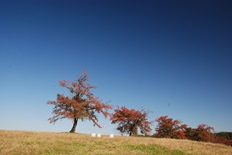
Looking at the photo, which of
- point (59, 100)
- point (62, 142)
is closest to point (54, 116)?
point (59, 100)

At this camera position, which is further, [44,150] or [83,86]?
[83,86]

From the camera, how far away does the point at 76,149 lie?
66.9 ft

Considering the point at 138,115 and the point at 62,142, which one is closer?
the point at 62,142

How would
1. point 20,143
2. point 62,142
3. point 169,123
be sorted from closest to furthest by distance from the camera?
point 20,143 → point 62,142 → point 169,123

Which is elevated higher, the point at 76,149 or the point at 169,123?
the point at 169,123

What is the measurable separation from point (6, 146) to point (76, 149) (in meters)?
6.61

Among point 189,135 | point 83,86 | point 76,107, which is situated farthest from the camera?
point 189,135

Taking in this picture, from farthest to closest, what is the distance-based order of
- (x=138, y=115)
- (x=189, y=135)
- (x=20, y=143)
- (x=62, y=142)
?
(x=189, y=135) → (x=138, y=115) → (x=62, y=142) → (x=20, y=143)

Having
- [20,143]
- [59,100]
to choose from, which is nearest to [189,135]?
[59,100]

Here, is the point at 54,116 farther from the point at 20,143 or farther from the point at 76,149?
the point at 76,149

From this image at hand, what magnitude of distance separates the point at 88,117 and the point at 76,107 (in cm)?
355

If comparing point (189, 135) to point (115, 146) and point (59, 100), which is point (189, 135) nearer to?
point (59, 100)

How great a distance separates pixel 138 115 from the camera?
57688 millimetres

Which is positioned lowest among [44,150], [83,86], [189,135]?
[44,150]
